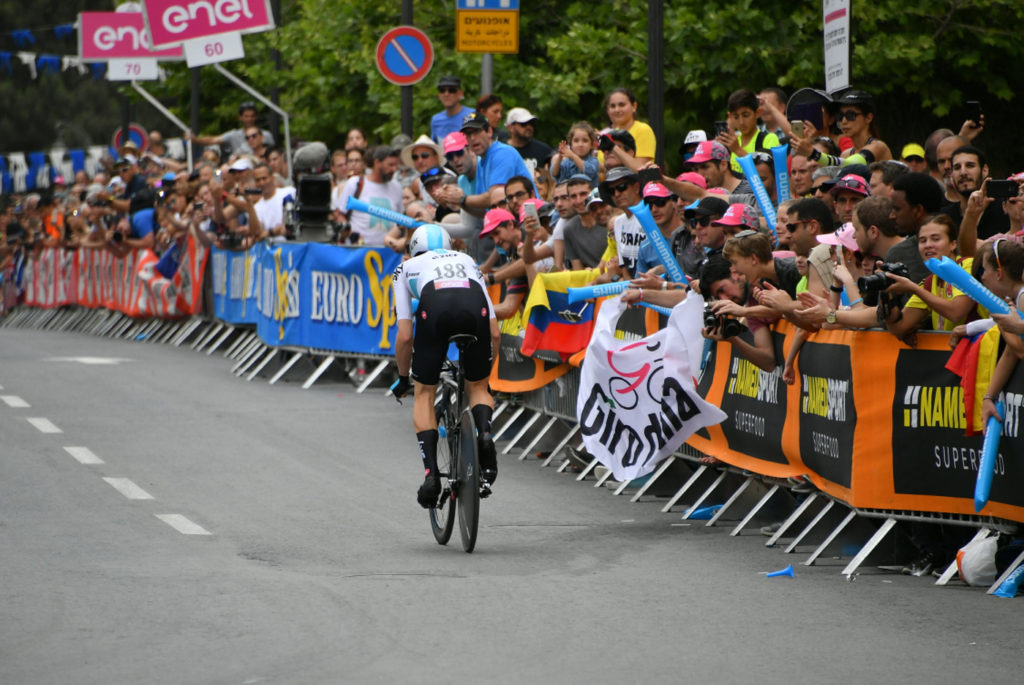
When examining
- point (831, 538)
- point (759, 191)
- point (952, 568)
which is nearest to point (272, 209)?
point (759, 191)

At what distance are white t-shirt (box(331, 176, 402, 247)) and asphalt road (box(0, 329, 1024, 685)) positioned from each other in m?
5.73

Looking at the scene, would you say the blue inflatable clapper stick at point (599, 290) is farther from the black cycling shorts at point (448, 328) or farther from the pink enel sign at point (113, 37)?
the pink enel sign at point (113, 37)

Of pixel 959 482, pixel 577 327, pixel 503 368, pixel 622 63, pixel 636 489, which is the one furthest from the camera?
pixel 622 63

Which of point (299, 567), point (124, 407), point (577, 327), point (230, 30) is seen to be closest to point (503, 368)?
point (577, 327)

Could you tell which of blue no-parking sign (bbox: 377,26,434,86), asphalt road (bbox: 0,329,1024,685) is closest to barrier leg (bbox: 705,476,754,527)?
asphalt road (bbox: 0,329,1024,685)

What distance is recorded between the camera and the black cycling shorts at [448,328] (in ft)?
34.2

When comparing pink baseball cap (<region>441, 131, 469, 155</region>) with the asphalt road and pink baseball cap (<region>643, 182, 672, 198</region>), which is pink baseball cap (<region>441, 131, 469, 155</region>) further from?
pink baseball cap (<region>643, 182, 672, 198</region>)

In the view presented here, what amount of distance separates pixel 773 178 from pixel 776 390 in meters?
2.88

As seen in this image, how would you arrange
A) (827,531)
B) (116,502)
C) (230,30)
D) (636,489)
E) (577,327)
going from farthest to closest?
(230,30) < (577,327) < (636,489) < (116,502) < (827,531)

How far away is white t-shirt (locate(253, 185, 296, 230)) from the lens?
22875 millimetres

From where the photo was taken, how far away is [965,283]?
8273mm

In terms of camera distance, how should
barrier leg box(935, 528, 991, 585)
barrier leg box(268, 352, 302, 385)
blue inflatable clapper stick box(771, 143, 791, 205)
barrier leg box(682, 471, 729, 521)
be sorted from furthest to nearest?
barrier leg box(268, 352, 302, 385), blue inflatable clapper stick box(771, 143, 791, 205), barrier leg box(682, 471, 729, 521), barrier leg box(935, 528, 991, 585)

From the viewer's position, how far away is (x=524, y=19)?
27.6 metres

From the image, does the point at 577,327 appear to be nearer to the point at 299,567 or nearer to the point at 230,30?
the point at 299,567
